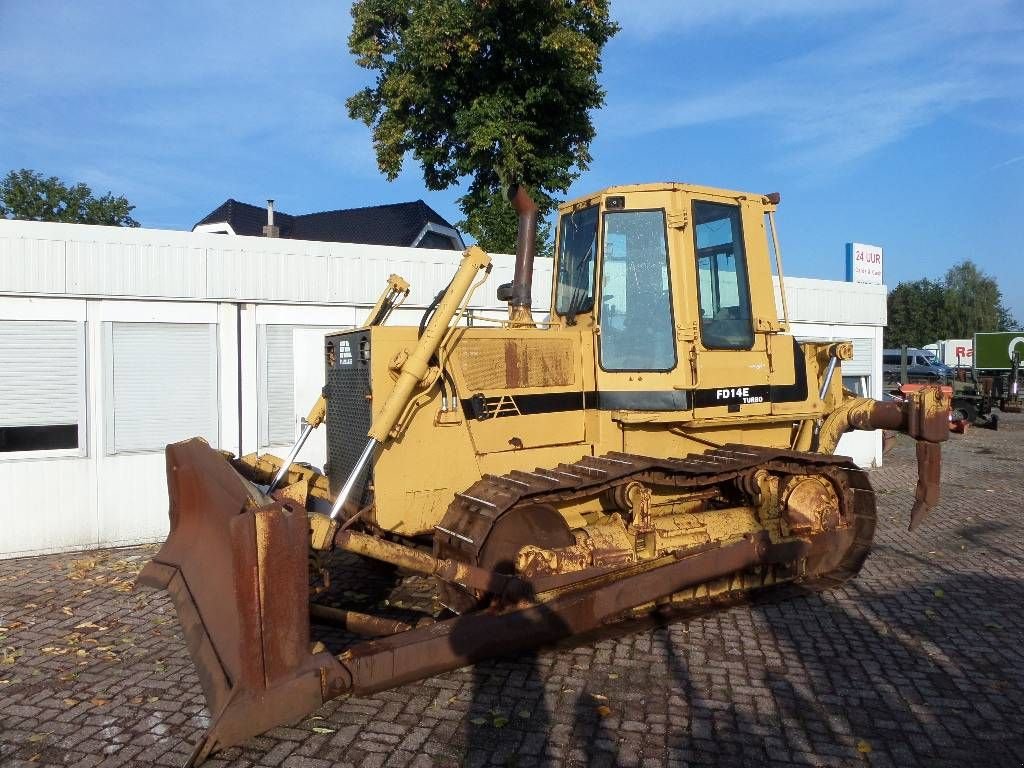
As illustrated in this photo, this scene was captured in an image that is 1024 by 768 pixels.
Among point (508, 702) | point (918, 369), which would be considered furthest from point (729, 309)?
point (918, 369)

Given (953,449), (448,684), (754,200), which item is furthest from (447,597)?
(953,449)

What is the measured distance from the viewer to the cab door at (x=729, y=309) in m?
6.03

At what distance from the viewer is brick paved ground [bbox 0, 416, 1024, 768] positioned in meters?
4.10

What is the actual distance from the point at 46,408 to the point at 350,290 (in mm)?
3548

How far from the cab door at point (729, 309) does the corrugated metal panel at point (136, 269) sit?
19.1 ft

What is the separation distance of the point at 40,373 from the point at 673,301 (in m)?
6.73

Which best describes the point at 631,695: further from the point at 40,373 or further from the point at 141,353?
the point at 40,373

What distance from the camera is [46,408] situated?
8.66m

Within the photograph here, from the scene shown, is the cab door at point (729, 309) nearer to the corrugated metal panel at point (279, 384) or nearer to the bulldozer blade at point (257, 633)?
the bulldozer blade at point (257, 633)

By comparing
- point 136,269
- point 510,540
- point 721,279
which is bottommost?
point 510,540

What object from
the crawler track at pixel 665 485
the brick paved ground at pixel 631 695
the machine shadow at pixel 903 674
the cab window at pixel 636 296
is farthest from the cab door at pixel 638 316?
the machine shadow at pixel 903 674

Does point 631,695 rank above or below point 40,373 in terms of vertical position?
below

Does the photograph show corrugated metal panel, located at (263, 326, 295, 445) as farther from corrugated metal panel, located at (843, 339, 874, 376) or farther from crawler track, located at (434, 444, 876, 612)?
corrugated metal panel, located at (843, 339, 874, 376)

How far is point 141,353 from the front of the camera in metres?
9.10
